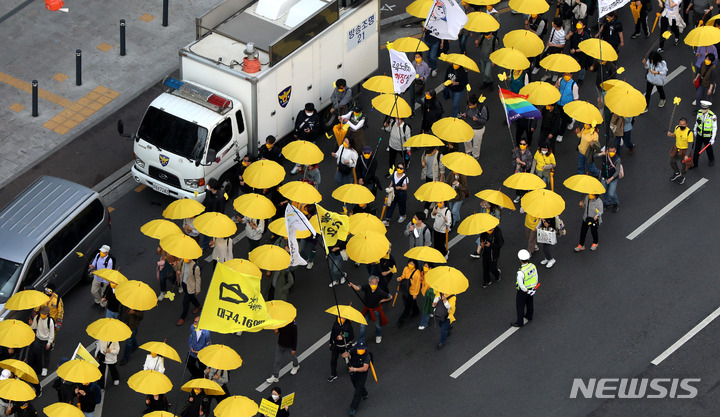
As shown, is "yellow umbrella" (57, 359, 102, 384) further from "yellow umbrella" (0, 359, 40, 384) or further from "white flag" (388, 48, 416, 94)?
"white flag" (388, 48, 416, 94)

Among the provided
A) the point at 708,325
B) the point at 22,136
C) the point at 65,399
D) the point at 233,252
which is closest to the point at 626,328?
the point at 708,325

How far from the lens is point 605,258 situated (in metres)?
28.0

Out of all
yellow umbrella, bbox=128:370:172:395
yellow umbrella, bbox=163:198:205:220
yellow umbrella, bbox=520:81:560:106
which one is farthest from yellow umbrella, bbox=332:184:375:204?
yellow umbrella, bbox=128:370:172:395

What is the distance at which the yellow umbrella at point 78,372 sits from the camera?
75.3 feet

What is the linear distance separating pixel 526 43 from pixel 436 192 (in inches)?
240

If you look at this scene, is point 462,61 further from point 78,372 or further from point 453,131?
point 78,372

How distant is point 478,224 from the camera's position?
26047 mm

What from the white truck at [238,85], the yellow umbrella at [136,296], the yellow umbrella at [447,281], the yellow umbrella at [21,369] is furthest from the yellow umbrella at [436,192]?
the yellow umbrella at [21,369]

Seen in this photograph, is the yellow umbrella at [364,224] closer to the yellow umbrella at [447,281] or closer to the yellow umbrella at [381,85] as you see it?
the yellow umbrella at [447,281]

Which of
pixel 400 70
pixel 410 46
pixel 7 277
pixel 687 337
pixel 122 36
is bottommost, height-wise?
pixel 7 277

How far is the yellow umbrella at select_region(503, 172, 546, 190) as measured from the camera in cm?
2714

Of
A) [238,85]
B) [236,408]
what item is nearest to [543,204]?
[238,85]

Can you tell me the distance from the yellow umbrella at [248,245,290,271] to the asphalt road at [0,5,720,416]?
1866 mm

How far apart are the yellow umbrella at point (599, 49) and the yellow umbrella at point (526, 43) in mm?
989
